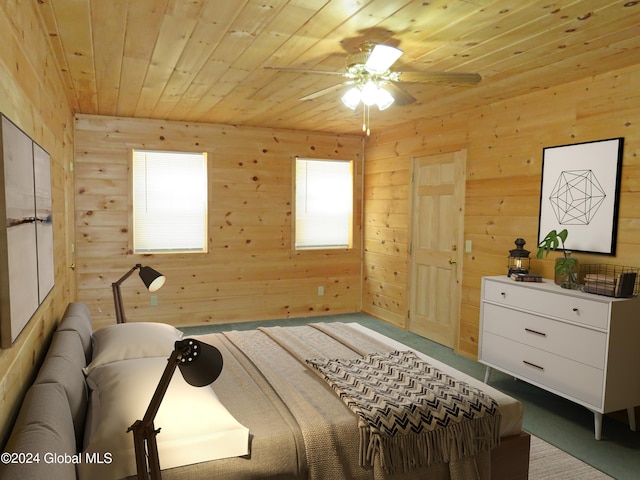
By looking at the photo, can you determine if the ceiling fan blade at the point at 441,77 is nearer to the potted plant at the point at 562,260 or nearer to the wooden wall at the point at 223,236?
the potted plant at the point at 562,260

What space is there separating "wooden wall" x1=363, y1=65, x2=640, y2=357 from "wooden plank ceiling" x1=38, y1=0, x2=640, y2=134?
0.21 m

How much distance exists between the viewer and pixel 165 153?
546 cm

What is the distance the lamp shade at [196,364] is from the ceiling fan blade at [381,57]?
5.64ft

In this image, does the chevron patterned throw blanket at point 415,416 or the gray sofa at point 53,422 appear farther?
the chevron patterned throw blanket at point 415,416

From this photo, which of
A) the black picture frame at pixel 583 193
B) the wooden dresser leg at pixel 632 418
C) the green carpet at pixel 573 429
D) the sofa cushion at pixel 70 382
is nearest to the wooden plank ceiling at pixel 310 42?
the black picture frame at pixel 583 193

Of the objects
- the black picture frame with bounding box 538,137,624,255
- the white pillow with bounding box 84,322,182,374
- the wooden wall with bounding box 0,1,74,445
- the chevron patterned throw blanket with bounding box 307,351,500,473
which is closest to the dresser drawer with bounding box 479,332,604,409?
the black picture frame with bounding box 538,137,624,255

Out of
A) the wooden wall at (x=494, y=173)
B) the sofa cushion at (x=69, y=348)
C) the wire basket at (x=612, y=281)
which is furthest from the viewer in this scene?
the wooden wall at (x=494, y=173)

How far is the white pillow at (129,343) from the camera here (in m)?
2.29

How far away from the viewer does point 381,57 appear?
2416 millimetres

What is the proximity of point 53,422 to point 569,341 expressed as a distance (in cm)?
301

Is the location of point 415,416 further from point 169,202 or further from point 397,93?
point 169,202

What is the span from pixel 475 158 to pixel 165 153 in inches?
134

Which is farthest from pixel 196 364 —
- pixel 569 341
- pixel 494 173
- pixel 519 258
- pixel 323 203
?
pixel 323 203

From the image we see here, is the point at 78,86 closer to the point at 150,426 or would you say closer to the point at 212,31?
the point at 212,31
